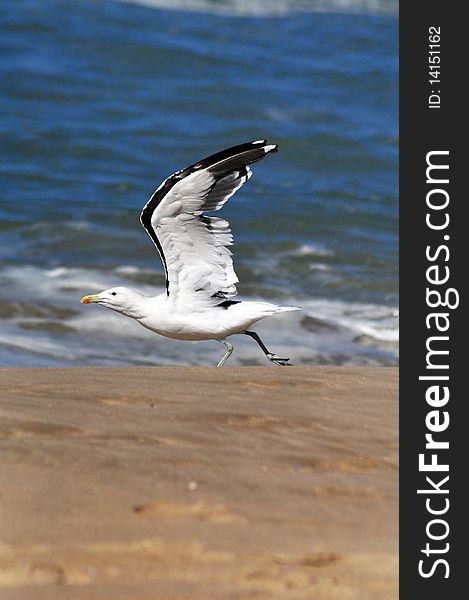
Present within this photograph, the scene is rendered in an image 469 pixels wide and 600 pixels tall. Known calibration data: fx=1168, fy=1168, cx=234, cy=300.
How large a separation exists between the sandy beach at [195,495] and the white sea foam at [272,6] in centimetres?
1938

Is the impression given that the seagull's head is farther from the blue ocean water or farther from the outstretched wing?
the blue ocean water

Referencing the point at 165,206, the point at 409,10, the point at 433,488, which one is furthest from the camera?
the point at 409,10

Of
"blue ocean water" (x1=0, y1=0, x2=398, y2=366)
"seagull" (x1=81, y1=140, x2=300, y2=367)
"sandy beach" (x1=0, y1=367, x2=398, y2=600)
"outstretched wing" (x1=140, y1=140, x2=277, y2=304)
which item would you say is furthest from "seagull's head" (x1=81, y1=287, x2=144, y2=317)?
"sandy beach" (x1=0, y1=367, x2=398, y2=600)

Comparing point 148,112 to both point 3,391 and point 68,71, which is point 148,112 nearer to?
point 68,71

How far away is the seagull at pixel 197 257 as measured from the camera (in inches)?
234

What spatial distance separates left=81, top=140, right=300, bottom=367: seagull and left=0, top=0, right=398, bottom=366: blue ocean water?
61.0 inches

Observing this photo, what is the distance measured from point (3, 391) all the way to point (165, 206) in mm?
1918

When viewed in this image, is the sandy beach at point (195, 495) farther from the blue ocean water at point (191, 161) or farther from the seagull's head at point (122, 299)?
the blue ocean water at point (191, 161)

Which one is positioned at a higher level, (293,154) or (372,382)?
(293,154)

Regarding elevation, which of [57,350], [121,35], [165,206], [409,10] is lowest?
[57,350]

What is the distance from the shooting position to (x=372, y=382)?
185 inches

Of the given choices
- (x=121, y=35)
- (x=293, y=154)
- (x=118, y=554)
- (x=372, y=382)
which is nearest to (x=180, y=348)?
(x=372, y=382)

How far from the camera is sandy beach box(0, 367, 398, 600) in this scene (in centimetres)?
290

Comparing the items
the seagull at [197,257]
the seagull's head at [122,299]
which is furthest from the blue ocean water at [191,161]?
the seagull at [197,257]
